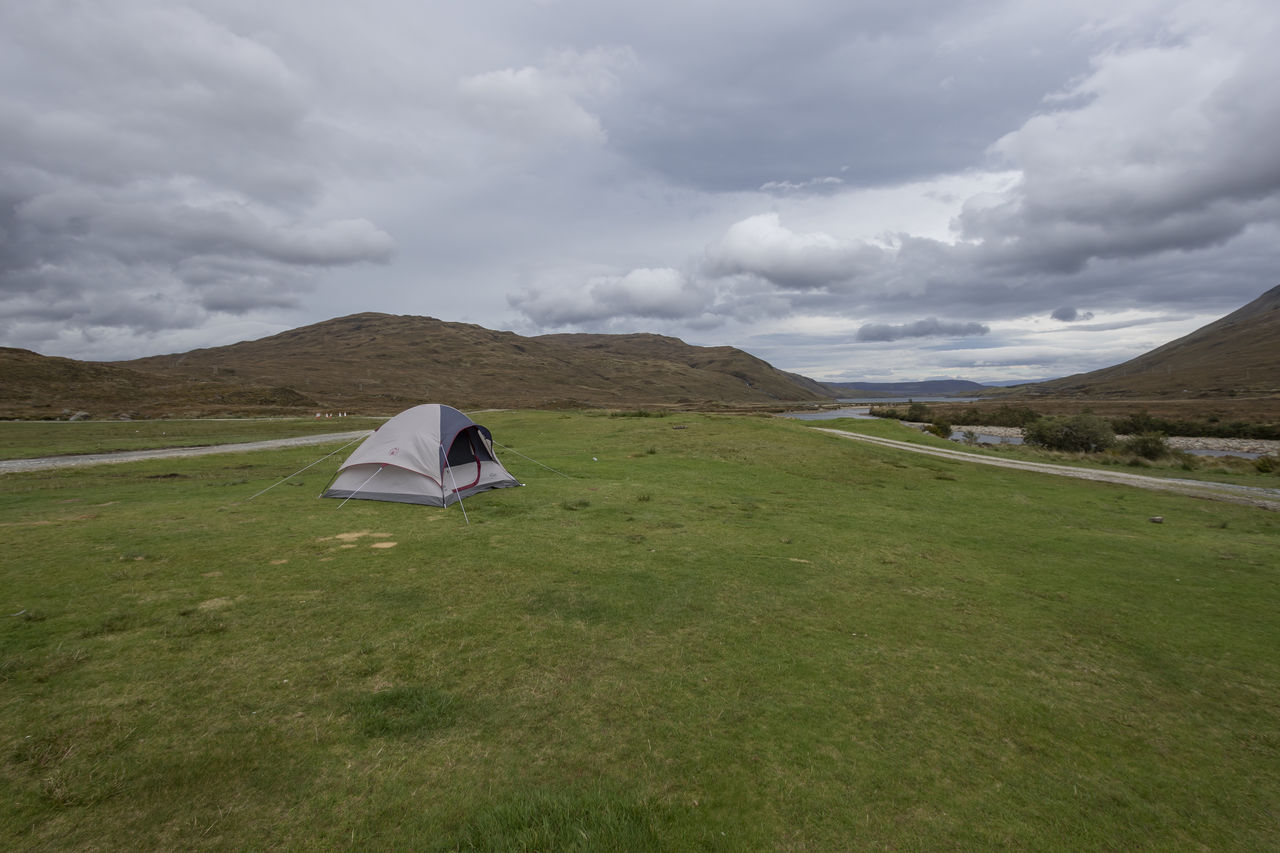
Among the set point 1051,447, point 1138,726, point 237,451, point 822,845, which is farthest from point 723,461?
point 1051,447

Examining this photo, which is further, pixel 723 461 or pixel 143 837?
pixel 723 461

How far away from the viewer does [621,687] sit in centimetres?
615

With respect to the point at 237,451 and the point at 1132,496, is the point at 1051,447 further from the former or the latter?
the point at 237,451

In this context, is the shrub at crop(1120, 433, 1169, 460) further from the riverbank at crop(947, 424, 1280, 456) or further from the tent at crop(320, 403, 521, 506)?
the tent at crop(320, 403, 521, 506)

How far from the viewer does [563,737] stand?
5246 millimetres

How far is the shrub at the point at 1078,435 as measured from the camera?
41312mm

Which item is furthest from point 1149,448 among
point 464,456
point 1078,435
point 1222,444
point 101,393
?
point 101,393

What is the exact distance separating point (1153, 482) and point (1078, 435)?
2231cm

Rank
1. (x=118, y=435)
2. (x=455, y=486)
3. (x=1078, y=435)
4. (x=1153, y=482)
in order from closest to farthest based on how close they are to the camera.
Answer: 1. (x=455, y=486)
2. (x=1153, y=482)
3. (x=118, y=435)
4. (x=1078, y=435)

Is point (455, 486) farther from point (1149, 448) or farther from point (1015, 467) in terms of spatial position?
point (1149, 448)

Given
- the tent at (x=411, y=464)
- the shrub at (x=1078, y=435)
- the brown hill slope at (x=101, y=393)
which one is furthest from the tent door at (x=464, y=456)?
the brown hill slope at (x=101, y=393)

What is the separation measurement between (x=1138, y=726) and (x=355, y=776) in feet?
26.5

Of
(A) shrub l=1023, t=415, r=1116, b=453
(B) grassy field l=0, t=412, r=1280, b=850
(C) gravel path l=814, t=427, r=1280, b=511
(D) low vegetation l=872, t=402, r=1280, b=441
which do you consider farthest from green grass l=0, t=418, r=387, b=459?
(D) low vegetation l=872, t=402, r=1280, b=441

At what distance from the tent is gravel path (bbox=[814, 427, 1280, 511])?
25593 millimetres
